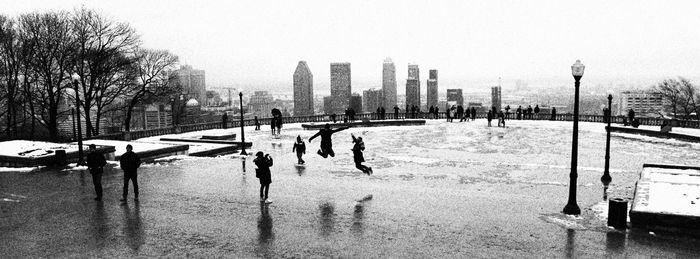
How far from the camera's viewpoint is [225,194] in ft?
49.9

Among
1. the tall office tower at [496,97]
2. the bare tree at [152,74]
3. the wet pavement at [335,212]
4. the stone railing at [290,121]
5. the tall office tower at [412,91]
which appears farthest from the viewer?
the tall office tower at [412,91]

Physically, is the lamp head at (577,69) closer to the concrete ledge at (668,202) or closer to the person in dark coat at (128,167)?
the concrete ledge at (668,202)

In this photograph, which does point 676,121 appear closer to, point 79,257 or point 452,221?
point 452,221

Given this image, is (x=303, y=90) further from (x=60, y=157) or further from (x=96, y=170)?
(x=96, y=170)

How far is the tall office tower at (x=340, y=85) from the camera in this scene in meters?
103

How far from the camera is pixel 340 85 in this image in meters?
113

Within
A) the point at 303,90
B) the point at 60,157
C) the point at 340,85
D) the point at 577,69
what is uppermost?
the point at 340,85

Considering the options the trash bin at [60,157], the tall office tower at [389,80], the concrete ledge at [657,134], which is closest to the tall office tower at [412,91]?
the tall office tower at [389,80]

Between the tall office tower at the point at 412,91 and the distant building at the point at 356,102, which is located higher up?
the tall office tower at the point at 412,91

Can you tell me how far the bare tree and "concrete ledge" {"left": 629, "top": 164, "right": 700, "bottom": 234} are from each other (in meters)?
37.6

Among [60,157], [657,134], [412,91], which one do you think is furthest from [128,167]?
[412,91]

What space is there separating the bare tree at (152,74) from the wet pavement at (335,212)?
24.0 metres

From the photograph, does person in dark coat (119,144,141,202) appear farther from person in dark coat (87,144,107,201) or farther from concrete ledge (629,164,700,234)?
concrete ledge (629,164,700,234)

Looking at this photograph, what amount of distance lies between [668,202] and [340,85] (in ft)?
333
